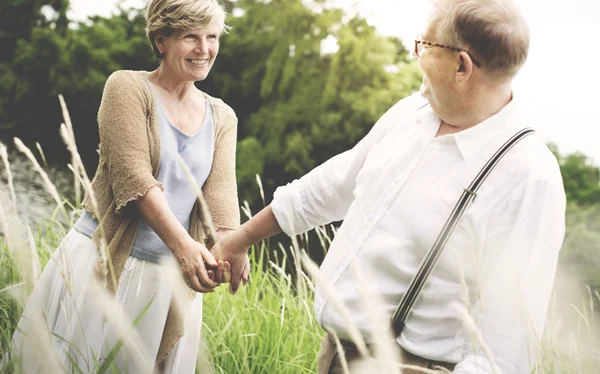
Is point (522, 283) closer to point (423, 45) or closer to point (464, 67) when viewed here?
point (464, 67)

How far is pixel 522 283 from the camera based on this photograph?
1.35m

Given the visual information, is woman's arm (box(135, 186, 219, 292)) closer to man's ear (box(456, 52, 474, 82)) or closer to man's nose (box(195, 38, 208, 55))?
man's nose (box(195, 38, 208, 55))

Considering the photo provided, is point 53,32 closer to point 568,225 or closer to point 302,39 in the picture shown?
point 302,39

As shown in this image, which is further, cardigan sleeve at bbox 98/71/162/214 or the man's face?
cardigan sleeve at bbox 98/71/162/214

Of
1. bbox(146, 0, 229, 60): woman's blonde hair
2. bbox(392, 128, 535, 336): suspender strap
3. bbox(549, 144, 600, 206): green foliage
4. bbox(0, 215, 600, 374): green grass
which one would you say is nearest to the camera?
bbox(392, 128, 535, 336): suspender strap

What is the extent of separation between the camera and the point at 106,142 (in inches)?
82.7

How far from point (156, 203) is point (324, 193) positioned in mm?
563

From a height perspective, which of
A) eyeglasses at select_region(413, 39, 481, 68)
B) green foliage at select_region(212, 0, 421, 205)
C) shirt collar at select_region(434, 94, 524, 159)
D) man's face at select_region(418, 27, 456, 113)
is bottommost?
shirt collar at select_region(434, 94, 524, 159)

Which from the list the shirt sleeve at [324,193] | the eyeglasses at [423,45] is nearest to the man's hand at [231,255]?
the shirt sleeve at [324,193]

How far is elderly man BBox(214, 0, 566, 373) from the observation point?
4.51 feet

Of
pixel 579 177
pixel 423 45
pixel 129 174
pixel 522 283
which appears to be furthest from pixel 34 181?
pixel 522 283

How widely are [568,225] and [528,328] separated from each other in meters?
10.8

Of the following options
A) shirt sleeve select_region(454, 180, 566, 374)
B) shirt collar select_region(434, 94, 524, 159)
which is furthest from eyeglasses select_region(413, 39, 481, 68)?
shirt sleeve select_region(454, 180, 566, 374)

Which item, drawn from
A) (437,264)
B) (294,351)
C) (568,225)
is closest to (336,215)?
(437,264)
